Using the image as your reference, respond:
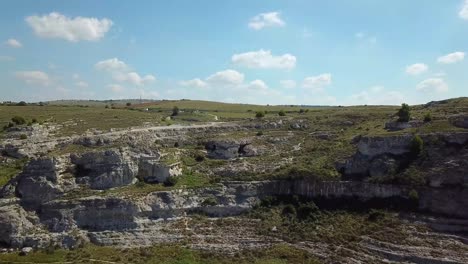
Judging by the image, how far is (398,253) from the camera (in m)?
54.0

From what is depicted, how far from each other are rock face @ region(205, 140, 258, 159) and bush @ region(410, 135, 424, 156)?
23.2 m

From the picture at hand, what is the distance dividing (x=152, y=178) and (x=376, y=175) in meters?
30.0

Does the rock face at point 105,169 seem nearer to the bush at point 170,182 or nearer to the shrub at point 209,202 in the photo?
the bush at point 170,182

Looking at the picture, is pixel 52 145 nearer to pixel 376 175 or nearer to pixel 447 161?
pixel 376 175

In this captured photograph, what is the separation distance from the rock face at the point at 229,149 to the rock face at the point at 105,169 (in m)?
14.3

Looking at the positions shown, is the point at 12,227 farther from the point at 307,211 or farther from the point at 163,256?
the point at 307,211

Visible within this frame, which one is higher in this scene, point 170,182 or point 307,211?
point 170,182

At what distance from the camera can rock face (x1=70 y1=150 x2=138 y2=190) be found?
67.8 metres

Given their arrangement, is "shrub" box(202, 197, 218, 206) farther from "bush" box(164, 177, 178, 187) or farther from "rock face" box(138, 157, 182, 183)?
"rock face" box(138, 157, 182, 183)

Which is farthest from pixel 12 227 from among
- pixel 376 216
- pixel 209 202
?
pixel 376 216

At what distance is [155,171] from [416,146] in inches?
1389

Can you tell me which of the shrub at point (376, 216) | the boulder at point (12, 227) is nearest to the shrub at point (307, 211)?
the shrub at point (376, 216)

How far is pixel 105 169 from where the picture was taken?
69.1 metres

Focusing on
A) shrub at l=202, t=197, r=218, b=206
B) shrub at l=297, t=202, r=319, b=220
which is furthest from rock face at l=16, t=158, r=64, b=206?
shrub at l=297, t=202, r=319, b=220
